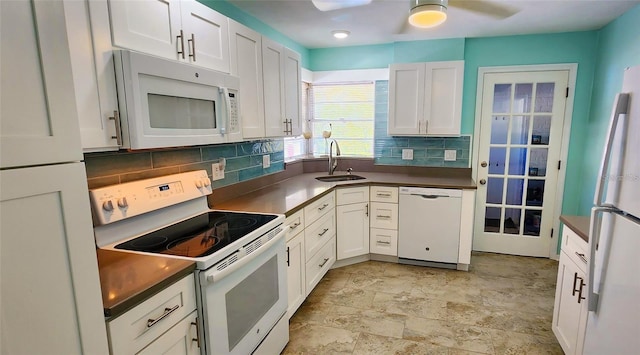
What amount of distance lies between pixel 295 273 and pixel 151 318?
1290 mm

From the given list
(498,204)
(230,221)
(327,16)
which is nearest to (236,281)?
(230,221)

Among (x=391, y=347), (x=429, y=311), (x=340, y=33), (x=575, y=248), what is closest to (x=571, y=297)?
(x=575, y=248)

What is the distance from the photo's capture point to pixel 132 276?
1194mm

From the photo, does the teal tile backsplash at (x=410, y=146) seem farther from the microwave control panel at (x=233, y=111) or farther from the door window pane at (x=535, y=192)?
the microwave control panel at (x=233, y=111)

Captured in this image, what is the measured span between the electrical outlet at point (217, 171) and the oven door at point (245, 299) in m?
0.73

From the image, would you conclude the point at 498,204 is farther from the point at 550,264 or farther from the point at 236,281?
the point at 236,281

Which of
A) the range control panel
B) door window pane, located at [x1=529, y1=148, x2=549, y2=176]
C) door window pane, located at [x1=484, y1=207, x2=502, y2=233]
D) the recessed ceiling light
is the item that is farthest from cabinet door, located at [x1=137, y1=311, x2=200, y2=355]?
door window pane, located at [x1=529, y1=148, x2=549, y2=176]

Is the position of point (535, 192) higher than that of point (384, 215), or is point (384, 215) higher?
point (535, 192)

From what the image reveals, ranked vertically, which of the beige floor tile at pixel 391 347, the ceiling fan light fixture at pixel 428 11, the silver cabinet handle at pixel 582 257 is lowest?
the beige floor tile at pixel 391 347

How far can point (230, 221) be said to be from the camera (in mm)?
1910

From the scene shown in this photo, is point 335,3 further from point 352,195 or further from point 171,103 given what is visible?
point 352,195

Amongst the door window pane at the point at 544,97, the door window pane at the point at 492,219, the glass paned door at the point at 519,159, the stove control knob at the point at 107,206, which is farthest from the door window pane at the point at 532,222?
the stove control knob at the point at 107,206

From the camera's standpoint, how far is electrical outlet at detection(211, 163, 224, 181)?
2324 millimetres

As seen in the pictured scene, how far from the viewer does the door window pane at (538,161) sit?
3.48 m
